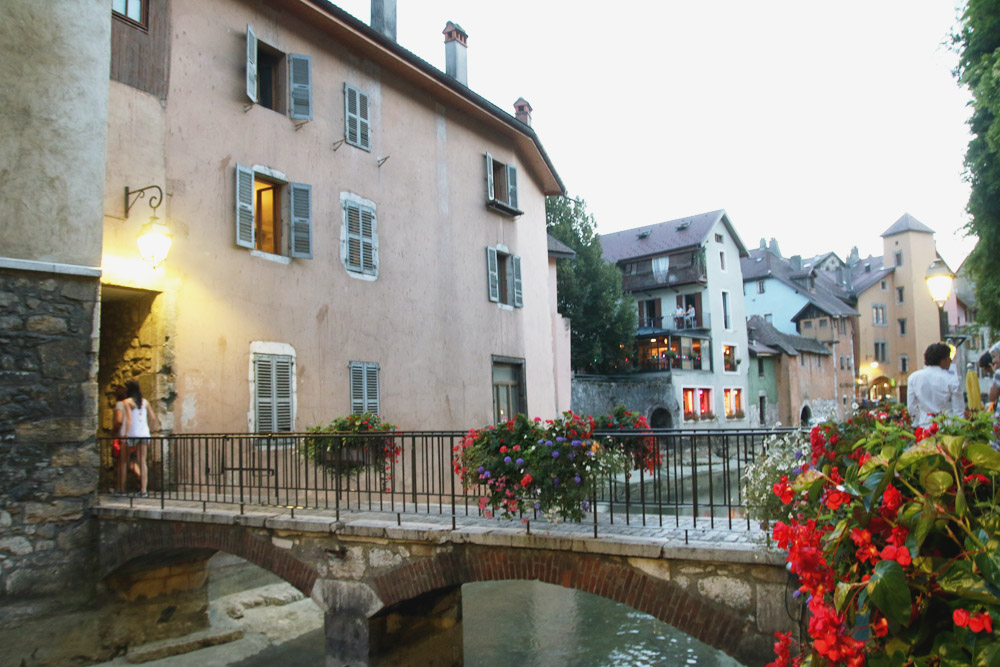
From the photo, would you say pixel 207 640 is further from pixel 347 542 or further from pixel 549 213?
pixel 549 213

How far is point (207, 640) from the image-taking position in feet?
32.4

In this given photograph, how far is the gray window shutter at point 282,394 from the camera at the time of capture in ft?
38.9

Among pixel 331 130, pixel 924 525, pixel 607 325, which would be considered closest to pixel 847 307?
pixel 607 325

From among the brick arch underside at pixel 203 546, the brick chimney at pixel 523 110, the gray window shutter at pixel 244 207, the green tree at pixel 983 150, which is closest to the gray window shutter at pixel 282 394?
the gray window shutter at pixel 244 207

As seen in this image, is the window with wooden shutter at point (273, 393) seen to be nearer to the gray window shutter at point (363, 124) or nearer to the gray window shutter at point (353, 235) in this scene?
the gray window shutter at point (353, 235)

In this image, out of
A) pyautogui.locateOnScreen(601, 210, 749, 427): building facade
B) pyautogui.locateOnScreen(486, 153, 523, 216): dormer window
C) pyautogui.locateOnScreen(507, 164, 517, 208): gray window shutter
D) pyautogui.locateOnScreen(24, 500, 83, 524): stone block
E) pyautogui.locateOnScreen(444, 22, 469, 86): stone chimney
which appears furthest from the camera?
pyautogui.locateOnScreen(601, 210, 749, 427): building facade

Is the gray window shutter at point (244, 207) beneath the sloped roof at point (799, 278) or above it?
beneath

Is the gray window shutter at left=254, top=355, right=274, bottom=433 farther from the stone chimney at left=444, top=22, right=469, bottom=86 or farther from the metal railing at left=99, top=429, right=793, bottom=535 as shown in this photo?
the stone chimney at left=444, top=22, right=469, bottom=86

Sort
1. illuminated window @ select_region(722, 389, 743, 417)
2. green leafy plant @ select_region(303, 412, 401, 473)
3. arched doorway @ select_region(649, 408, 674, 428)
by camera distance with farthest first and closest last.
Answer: illuminated window @ select_region(722, 389, 743, 417), arched doorway @ select_region(649, 408, 674, 428), green leafy plant @ select_region(303, 412, 401, 473)

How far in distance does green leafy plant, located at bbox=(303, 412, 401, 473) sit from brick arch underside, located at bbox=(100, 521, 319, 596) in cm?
105

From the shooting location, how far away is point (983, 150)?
14.5 metres

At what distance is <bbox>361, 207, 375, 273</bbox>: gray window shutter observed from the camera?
1377cm

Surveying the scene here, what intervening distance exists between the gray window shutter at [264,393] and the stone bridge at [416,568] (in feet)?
7.37

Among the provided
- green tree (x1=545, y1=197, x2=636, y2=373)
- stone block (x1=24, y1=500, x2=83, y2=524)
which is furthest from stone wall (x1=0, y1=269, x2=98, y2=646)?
green tree (x1=545, y1=197, x2=636, y2=373)
